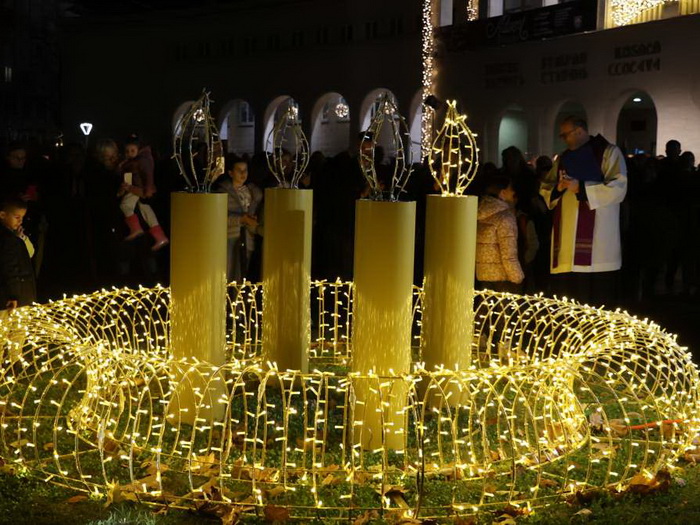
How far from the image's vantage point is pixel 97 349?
17.1ft

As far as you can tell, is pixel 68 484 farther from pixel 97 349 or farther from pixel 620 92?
pixel 620 92

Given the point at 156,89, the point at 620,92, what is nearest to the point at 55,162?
the point at 620,92

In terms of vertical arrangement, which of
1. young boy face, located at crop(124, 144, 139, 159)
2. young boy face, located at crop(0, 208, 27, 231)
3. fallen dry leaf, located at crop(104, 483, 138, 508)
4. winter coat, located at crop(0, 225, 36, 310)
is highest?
young boy face, located at crop(124, 144, 139, 159)

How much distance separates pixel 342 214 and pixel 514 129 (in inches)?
640

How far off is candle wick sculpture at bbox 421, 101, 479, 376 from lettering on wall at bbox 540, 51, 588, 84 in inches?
623

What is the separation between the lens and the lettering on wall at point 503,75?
933 inches

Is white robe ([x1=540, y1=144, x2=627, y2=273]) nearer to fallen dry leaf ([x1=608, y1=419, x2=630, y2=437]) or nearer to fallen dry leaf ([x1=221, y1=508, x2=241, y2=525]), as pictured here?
fallen dry leaf ([x1=608, y1=419, x2=630, y2=437])

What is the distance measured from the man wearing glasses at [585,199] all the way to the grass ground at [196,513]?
3701mm

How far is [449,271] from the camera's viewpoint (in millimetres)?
6344

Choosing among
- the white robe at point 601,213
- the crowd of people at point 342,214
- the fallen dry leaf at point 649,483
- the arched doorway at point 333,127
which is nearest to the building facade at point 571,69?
the crowd of people at point 342,214

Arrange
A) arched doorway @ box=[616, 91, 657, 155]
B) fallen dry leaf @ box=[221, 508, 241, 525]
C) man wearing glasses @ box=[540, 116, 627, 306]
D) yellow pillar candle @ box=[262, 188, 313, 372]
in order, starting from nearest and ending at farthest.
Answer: fallen dry leaf @ box=[221, 508, 241, 525] → yellow pillar candle @ box=[262, 188, 313, 372] → man wearing glasses @ box=[540, 116, 627, 306] → arched doorway @ box=[616, 91, 657, 155]

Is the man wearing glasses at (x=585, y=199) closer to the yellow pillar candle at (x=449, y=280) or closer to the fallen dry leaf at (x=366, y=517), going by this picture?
the yellow pillar candle at (x=449, y=280)

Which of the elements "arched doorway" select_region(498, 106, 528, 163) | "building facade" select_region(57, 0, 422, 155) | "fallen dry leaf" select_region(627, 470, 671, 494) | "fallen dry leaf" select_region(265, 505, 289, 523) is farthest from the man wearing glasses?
"building facade" select_region(57, 0, 422, 155)

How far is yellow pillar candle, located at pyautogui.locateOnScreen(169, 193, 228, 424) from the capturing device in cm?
625
